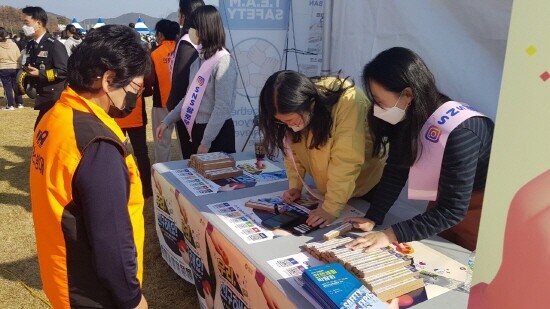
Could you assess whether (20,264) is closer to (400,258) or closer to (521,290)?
(400,258)

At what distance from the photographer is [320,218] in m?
1.44

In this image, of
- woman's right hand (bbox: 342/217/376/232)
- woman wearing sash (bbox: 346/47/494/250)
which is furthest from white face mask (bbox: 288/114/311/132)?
woman's right hand (bbox: 342/217/376/232)

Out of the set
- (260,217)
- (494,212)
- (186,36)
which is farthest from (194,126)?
(494,212)

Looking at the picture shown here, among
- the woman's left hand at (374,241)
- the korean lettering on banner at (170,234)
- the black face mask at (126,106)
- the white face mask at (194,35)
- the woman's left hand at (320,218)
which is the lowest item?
the korean lettering on banner at (170,234)

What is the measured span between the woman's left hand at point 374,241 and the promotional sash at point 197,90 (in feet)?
4.35

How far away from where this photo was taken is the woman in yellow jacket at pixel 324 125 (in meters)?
1.41

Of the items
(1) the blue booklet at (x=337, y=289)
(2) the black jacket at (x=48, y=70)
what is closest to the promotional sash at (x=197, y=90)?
(2) the black jacket at (x=48, y=70)

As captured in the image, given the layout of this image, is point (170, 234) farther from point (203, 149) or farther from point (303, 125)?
point (303, 125)

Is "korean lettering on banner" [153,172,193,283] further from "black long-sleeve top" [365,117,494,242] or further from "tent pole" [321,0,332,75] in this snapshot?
"tent pole" [321,0,332,75]

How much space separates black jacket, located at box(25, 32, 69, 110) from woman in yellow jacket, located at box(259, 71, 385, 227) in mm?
2184

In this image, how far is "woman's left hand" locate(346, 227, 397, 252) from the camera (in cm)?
124

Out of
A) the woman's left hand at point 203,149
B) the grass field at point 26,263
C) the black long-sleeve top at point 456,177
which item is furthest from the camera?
the woman's left hand at point 203,149

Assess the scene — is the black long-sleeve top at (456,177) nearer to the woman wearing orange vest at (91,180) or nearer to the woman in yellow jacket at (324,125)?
the woman in yellow jacket at (324,125)

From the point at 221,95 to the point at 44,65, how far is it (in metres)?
1.67
